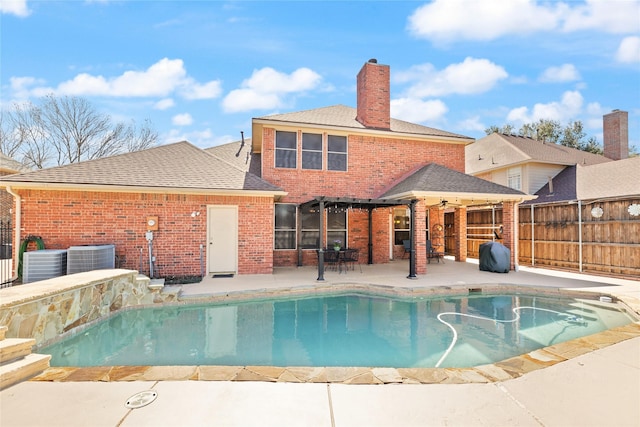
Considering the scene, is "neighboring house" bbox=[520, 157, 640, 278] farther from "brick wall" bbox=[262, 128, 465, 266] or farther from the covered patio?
"brick wall" bbox=[262, 128, 465, 266]

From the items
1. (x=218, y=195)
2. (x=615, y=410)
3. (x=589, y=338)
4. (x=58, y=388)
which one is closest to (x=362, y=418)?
(x=615, y=410)

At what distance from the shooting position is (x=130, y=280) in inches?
259

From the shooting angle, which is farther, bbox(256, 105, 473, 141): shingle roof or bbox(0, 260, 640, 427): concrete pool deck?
bbox(256, 105, 473, 141): shingle roof

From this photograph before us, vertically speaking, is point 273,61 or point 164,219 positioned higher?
point 273,61

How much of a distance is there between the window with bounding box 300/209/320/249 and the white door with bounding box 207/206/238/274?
8.88 ft

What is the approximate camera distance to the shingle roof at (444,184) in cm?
979

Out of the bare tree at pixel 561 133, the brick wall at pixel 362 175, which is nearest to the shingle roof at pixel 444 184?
the brick wall at pixel 362 175

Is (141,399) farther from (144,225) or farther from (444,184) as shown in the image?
(444,184)

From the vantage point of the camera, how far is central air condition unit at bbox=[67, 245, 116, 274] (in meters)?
7.06

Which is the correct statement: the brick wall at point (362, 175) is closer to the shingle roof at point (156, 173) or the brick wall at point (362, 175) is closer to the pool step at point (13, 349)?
the shingle roof at point (156, 173)

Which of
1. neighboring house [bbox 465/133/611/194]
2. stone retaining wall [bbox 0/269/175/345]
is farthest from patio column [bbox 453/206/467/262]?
stone retaining wall [bbox 0/269/175/345]

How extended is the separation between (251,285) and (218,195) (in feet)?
10.0

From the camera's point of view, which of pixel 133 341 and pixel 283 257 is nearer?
pixel 133 341

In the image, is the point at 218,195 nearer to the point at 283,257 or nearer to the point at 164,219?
the point at 164,219
